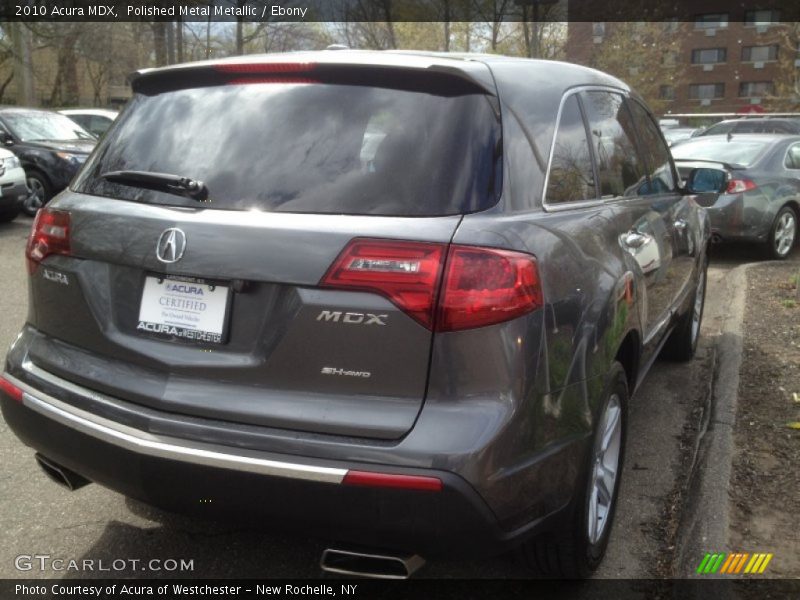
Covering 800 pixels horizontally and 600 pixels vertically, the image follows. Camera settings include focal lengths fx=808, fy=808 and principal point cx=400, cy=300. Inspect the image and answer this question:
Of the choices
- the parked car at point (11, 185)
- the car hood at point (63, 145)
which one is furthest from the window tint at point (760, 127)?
the parked car at point (11, 185)

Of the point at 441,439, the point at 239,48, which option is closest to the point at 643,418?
the point at 441,439

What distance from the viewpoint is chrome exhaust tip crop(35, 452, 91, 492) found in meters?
2.78

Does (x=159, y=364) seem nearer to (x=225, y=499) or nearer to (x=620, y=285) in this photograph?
(x=225, y=499)

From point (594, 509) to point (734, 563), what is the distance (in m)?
0.53

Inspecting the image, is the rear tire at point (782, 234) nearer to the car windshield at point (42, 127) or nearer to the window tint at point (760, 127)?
the car windshield at point (42, 127)

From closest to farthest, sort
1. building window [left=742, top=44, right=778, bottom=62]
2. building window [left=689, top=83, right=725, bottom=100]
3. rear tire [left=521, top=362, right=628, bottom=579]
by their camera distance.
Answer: rear tire [left=521, top=362, right=628, bottom=579] → building window [left=742, top=44, right=778, bottom=62] → building window [left=689, top=83, right=725, bottom=100]

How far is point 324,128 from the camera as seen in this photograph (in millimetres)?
2424

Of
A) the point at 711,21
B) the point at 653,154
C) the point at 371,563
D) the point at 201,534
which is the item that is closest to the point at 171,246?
the point at 371,563

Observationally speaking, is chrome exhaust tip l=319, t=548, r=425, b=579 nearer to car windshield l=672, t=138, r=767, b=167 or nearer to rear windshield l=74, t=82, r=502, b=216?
rear windshield l=74, t=82, r=502, b=216

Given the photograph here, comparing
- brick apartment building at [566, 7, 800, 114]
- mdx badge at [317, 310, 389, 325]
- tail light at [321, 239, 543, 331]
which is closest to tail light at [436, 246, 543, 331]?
tail light at [321, 239, 543, 331]

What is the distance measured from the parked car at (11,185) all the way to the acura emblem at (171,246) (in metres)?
9.40

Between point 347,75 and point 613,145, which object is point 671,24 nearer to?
point 613,145

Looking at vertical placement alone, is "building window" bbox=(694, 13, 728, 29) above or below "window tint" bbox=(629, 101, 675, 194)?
above

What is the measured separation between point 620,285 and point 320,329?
1279 mm
